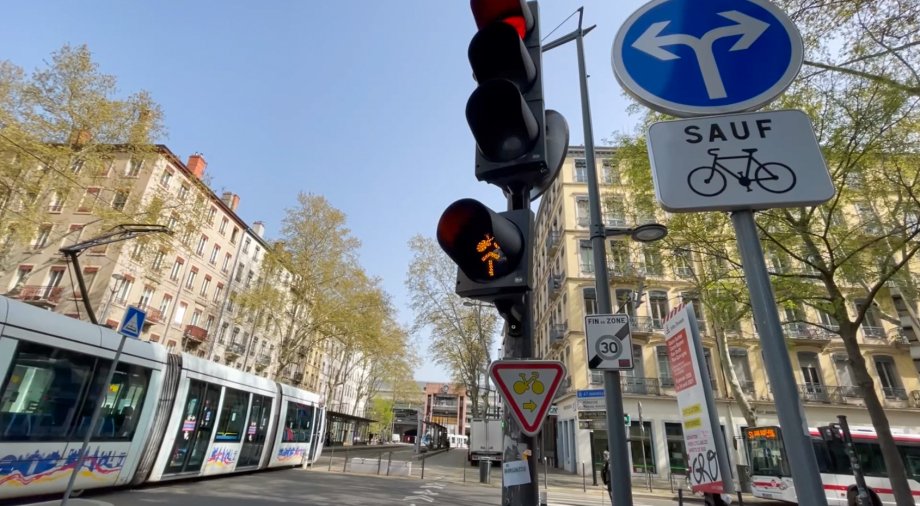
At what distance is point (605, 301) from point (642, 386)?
2373cm

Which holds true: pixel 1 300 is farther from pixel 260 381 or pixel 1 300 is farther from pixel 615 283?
pixel 615 283

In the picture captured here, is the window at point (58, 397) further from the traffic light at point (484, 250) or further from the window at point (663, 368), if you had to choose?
the window at point (663, 368)

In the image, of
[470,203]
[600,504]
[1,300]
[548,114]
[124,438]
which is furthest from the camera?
[600,504]

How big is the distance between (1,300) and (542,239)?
38.4 metres

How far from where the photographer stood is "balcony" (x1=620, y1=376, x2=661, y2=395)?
1017 inches

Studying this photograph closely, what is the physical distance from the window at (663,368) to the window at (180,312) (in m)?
36.0

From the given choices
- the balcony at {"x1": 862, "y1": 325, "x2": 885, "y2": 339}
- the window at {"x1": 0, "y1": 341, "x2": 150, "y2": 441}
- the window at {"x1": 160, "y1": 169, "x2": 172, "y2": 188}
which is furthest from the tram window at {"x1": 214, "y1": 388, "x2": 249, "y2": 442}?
the balcony at {"x1": 862, "y1": 325, "x2": 885, "y2": 339}

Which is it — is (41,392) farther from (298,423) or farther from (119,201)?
(119,201)

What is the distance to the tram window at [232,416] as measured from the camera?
41.1 ft

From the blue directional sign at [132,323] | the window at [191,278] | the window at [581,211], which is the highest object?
the window at [581,211]

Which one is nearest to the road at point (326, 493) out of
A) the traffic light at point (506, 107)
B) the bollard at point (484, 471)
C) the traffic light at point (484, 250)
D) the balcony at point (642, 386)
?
the bollard at point (484, 471)

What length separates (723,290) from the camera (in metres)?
15.2

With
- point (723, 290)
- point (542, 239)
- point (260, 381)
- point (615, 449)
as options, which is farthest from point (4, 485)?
point (542, 239)

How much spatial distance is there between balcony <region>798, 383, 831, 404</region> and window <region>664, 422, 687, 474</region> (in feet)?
26.8
